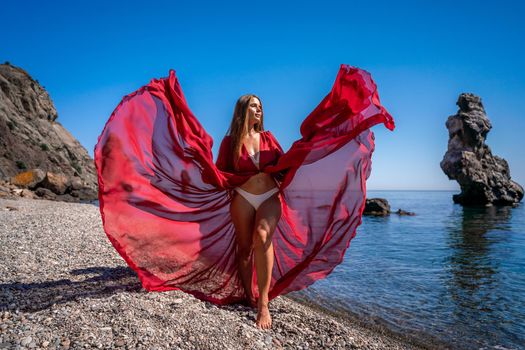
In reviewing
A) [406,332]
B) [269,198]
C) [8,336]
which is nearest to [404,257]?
[406,332]

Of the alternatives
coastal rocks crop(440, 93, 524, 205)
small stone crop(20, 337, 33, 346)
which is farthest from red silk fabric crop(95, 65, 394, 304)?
coastal rocks crop(440, 93, 524, 205)

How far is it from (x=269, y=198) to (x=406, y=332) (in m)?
3.09

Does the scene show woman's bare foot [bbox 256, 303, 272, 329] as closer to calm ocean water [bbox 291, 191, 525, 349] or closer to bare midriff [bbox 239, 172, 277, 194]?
bare midriff [bbox 239, 172, 277, 194]

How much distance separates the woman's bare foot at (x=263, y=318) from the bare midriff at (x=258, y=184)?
49.3 inches

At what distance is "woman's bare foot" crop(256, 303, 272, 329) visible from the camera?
3781 mm

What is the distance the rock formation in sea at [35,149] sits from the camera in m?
28.7

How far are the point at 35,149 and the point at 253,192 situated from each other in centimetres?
4500

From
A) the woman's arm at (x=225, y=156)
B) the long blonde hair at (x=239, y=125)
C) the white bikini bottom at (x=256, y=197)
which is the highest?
the long blonde hair at (x=239, y=125)

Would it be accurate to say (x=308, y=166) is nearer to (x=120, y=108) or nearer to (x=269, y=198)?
(x=269, y=198)

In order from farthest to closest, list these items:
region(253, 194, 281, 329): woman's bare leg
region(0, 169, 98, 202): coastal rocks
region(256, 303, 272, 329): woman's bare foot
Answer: region(0, 169, 98, 202): coastal rocks, region(253, 194, 281, 329): woman's bare leg, region(256, 303, 272, 329): woman's bare foot

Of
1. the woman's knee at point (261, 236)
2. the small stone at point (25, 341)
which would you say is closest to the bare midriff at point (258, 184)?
the woman's knee at point (261, 236)

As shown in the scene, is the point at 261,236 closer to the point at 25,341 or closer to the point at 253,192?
the point at 253,192

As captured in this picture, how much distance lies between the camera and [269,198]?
4.16 meters

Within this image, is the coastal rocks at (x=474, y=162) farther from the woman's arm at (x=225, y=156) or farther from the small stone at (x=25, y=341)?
the small stone at (x=25, y=341)
